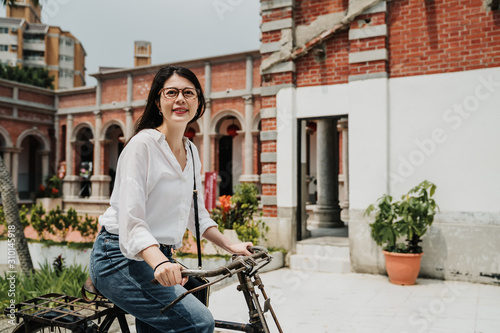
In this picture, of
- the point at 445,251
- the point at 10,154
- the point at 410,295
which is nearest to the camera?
the point at 410,295

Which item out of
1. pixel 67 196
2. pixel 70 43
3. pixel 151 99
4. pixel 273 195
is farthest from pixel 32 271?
pixel 70 43

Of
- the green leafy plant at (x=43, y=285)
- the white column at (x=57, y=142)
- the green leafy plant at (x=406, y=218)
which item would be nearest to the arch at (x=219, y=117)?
the white column at (x=57, y=142)

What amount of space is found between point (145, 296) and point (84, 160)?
23755 millimetres

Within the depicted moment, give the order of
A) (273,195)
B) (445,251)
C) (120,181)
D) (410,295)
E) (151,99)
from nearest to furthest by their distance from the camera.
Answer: (120,181), (151,99), (410,295), (445,251), (273,195)

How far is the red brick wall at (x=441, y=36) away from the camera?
19.5 feet

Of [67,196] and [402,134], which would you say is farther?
[67,196]

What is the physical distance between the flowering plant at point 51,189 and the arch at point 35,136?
1.82 meters

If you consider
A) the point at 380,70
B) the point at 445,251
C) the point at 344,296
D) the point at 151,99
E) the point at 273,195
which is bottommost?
the point at 344,296

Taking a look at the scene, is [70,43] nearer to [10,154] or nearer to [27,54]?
[27,54]

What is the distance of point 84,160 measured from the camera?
77.3 ft

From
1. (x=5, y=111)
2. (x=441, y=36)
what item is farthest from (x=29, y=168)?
(x=441, y=36)

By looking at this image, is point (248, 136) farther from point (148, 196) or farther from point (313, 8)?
point (148, 196)

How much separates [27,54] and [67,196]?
115 feet

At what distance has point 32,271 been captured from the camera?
18.1 ft
